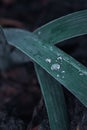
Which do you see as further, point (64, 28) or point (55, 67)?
point (64, 28)

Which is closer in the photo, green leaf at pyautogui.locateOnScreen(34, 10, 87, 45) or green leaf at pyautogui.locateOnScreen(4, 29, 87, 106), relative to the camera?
green leaf at pyautogui.locateOnScreen(4, 29, 87, 106)

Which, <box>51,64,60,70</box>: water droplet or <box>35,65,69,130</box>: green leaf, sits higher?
<box>51,64,60,70</box>: water droplet

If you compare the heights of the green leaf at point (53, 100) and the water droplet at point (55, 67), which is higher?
the water droplet at point (55, 67)

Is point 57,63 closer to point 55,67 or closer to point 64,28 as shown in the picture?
point 55,67

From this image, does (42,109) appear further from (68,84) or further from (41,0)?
(41,0)

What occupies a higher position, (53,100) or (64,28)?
(64,28)

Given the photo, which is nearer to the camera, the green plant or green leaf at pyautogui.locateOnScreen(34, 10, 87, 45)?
the green plant

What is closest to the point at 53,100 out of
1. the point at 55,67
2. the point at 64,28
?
the point at 55,67

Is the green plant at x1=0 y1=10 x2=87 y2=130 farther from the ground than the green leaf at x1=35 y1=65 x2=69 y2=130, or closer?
farther from the ground
